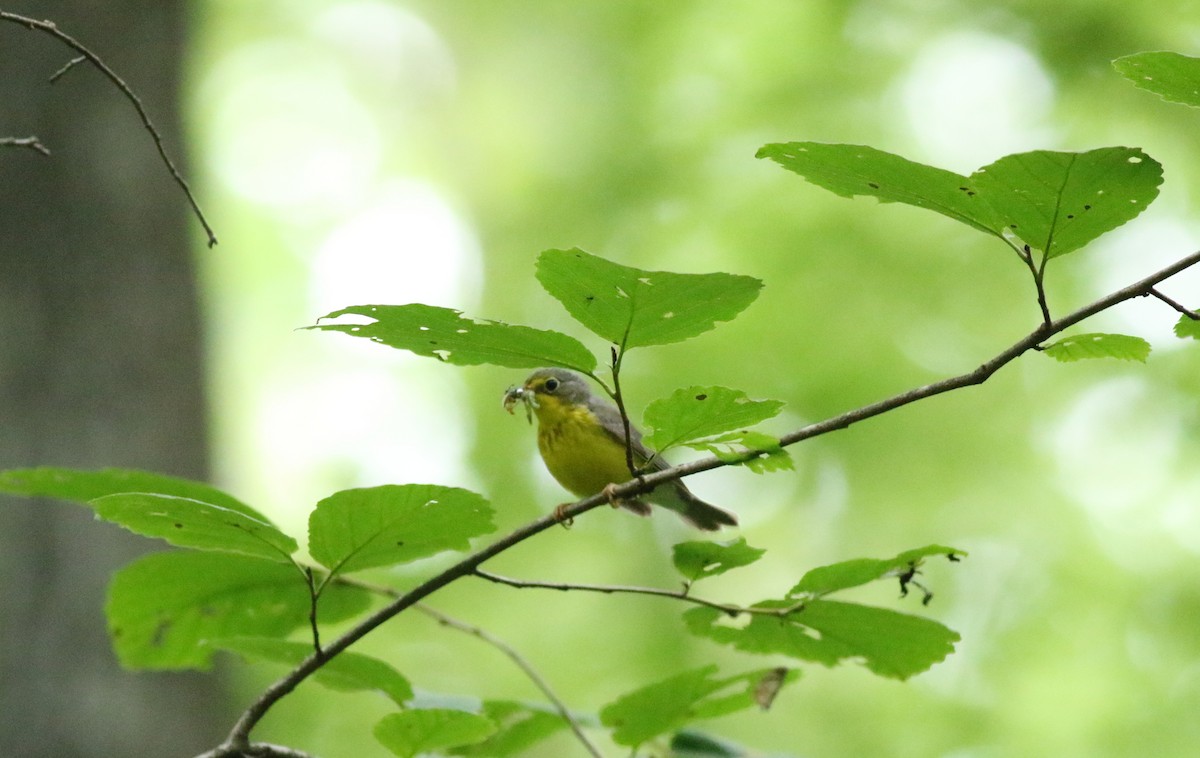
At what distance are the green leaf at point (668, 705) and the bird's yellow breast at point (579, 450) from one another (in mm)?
A: 1767

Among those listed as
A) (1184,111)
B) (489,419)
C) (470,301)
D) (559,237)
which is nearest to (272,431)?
(470,301)

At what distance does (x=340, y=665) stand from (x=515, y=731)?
401 millimetres

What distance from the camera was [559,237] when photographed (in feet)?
34.0

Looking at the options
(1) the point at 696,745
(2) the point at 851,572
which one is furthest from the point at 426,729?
(1) the point at 696,745

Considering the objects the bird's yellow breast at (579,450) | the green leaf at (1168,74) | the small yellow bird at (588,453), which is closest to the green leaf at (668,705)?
the green leaf at (1168,74)

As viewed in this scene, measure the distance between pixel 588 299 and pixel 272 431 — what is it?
41.3 ft

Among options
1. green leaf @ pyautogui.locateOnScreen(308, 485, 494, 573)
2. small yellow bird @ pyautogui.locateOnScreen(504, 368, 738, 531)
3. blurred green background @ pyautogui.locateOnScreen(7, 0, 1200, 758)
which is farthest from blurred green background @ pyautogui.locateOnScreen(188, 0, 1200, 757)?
green leaf @ pyautogui.locateOnScreen(308, 485, 494, 573)

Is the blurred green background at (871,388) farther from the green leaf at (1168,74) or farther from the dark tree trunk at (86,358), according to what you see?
the green leaf at (1168,74)

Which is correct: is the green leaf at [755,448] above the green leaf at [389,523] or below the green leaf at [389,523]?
above

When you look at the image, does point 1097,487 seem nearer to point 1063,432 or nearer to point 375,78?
point 1063,432

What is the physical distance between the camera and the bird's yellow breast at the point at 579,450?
146 inches

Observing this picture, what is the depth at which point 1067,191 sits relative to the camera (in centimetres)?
126

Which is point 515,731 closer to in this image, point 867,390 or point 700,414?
point 700,414

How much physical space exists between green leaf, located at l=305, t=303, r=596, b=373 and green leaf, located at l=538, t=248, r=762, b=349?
1.9 inches
